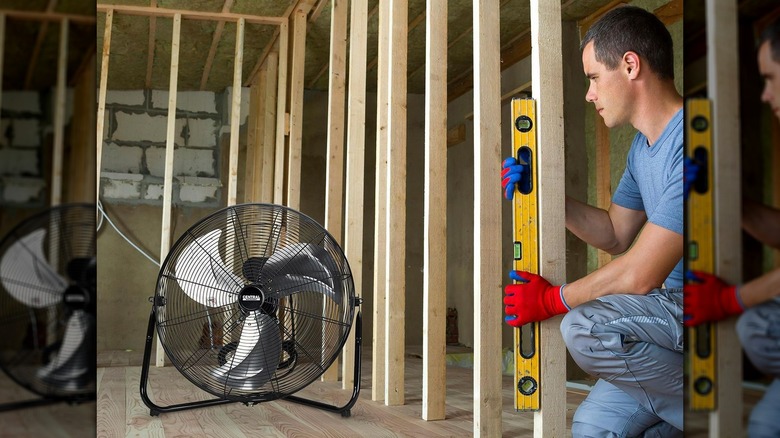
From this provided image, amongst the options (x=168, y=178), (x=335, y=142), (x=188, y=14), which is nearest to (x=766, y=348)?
(x=335, y=142)

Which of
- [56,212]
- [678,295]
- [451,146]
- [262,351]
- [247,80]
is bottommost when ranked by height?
[262,351]

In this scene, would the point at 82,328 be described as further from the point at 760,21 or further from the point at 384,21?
the point at 384,21

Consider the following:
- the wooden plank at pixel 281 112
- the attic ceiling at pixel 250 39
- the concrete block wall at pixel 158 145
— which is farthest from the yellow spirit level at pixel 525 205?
the concrete block wall at pixel 158 145

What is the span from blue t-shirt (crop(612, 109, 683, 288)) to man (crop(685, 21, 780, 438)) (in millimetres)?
1465

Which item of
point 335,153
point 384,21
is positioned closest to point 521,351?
point 384,21

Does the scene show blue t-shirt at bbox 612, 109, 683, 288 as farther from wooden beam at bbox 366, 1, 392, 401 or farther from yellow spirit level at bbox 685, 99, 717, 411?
yellow spirit level at bbox 685, 99, 717, 411

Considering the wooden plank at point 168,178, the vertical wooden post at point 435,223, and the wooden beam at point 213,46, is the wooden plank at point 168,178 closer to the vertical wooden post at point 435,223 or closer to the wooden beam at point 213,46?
the wooden beam at point 213,46

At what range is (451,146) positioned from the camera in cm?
732

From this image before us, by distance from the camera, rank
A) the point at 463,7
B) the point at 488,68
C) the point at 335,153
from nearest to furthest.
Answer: the point at 488,68 < the point at 335,153 < the point at 463,7

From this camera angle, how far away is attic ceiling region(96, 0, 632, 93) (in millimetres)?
5043

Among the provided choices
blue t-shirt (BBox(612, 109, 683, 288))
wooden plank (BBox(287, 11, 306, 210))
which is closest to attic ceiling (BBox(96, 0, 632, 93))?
wooden plank (BBox(287, 11, 306, 210))

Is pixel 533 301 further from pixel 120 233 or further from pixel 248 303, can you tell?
pixel 120 233

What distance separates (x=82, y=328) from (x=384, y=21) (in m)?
3.42

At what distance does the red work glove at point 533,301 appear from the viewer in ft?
5.63
